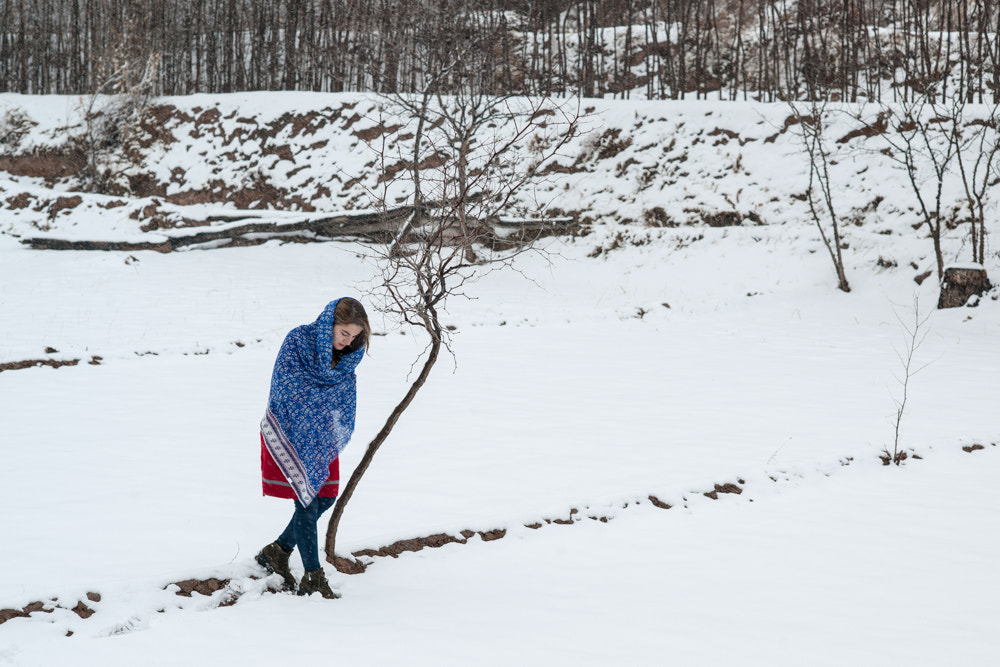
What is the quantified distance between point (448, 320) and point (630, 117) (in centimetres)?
1055

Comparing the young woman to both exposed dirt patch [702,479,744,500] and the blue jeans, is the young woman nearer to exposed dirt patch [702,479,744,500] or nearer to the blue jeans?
the blue jeans

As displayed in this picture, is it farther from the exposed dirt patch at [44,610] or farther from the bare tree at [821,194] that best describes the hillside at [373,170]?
the exposed dirt patch at [44,610]

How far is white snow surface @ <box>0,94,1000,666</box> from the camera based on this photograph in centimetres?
309

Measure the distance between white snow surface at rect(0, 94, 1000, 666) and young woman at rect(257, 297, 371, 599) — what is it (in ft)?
1.27

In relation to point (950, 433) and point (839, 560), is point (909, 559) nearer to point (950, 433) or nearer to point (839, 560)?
point (839, 560)

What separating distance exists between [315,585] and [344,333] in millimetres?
1313

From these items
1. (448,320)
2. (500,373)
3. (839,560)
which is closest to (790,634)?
(839,560)

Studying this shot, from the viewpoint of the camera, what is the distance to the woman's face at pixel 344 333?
3.16 metres

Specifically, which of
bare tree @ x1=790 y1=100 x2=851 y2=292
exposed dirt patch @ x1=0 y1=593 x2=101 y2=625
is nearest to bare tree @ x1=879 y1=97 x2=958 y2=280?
bare tree @ x1=790 y1=100 x2=851 y2=292

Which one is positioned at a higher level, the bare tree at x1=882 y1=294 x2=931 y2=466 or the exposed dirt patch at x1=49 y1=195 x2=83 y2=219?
the exposed dirt patch at x1=49 y1=195 x2=83 y2=219

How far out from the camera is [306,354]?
329cm

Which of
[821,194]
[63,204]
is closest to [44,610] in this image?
[821,194]

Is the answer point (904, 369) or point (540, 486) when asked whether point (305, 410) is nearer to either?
point (540, 486)

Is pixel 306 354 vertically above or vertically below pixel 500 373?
above
